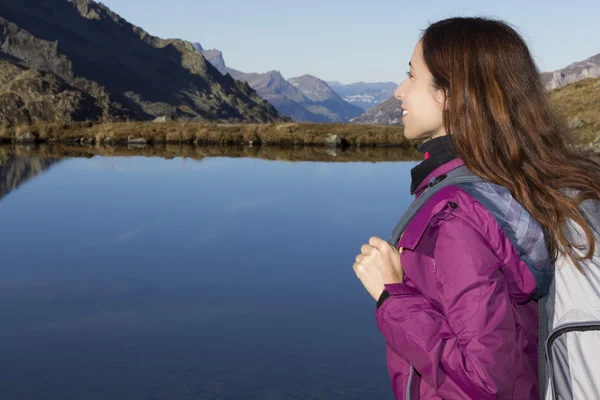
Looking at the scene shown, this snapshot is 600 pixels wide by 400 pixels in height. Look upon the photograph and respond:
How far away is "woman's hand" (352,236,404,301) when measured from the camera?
2.40 metres

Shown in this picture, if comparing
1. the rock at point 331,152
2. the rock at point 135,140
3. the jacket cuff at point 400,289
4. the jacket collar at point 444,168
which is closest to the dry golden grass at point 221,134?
A: the rock at point 135,140

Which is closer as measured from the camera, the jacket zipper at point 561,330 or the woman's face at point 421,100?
the jacket zipper at point 561,330

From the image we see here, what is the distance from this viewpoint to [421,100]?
100 inches

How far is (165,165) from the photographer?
30156mm

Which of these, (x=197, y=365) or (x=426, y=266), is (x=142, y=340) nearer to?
(x=197, y=365)

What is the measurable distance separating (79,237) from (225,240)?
3111mm

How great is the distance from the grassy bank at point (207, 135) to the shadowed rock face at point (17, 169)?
12959 mm

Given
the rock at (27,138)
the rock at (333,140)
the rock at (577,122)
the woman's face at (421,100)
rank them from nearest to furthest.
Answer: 1. the woman's face at (421,100)
2. the rock at (577,122)
3. the rock at (27,138)
4. the rock at (333,140)

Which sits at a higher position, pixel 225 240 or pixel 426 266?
pixel 426 266

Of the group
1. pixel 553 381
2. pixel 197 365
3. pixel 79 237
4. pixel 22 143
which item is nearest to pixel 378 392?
pixel 197 365

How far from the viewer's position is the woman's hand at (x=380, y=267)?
240 centimetres

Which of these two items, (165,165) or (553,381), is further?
(165,165)

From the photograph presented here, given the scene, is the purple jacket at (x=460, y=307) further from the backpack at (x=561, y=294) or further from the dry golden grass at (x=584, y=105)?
the dry golden grass at (x=584, y=105)

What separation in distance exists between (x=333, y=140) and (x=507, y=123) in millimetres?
42558
